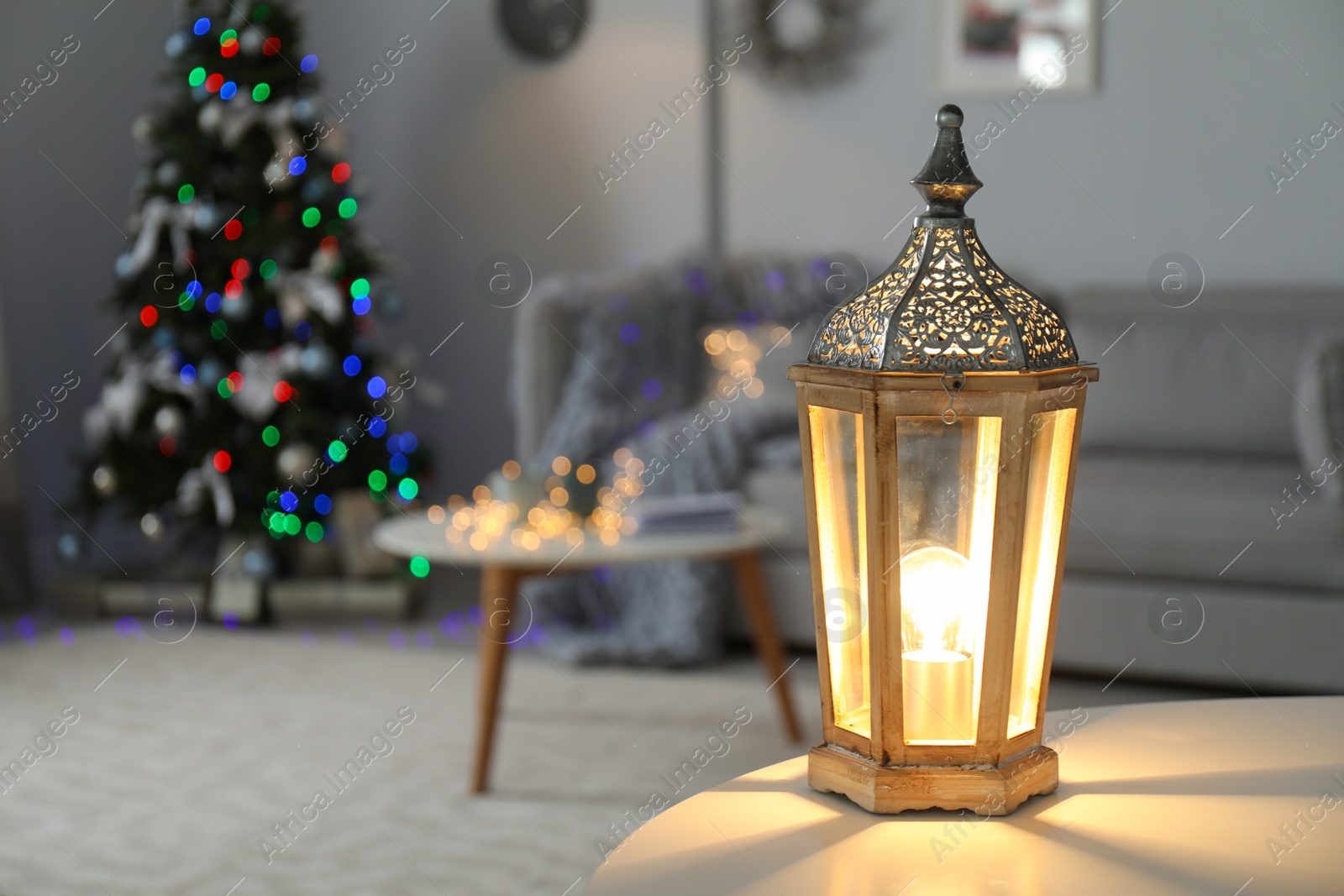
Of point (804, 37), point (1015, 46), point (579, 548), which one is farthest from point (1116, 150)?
point (579, 548)

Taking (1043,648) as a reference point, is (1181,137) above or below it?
above

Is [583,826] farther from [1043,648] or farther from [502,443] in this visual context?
[502,443]

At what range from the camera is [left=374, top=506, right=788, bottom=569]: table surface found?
2.04 meters

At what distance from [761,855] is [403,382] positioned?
290cm

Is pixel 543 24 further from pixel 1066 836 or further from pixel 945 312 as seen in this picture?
pixel 1066 836

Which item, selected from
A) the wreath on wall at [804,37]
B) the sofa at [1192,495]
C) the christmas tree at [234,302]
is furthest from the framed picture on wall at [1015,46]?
the christmas tree at [234,302]

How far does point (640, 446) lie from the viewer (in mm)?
2914

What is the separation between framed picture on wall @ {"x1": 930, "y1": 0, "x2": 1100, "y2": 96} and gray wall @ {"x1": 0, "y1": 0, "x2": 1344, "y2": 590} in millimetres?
46

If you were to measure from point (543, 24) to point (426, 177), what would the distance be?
0.61m

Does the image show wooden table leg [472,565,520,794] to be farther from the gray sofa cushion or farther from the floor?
the gray sofa cushion

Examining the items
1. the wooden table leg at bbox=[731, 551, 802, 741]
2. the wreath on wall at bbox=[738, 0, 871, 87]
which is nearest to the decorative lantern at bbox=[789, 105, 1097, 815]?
the wooden table leg at bbox=[731, 551, 802, 741]

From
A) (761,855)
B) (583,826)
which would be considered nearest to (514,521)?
(583,826)

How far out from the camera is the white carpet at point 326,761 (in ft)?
5.94

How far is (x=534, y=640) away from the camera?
296 centimetres
